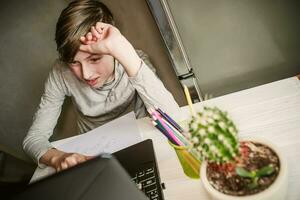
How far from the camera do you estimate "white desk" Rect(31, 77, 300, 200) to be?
0.70 meters

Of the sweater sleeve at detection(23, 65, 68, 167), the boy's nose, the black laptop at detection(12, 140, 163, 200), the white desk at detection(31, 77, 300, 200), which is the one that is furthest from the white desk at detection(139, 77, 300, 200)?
the sweater sleeve at detection(23, 65, 68, 167)

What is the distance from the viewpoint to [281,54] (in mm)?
1237

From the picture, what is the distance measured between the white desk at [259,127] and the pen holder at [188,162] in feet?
0.06

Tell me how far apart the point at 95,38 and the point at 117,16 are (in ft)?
0.84

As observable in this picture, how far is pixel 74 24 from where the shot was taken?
1.22m

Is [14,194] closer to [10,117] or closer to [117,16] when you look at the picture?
[117,16]

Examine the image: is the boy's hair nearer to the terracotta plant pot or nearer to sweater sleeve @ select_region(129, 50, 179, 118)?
sweater sleeve @ select_region(129, 50, 179, 118)

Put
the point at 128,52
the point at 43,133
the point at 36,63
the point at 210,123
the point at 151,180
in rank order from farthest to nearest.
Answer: the point at 36,63, the point at 43,133, the point at 128,52, the point at 151,180, the point at 210,123

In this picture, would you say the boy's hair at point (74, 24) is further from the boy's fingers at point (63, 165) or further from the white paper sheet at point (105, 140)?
the boy's fingers at point (63, 165)

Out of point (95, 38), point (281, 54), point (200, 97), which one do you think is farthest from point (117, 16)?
point (281, 54)

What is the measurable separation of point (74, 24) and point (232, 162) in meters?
0.90

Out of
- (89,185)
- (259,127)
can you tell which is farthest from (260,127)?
(89,185)

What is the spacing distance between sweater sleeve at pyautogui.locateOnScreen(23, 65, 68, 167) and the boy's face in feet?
0.73

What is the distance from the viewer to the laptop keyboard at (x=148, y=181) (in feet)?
2.35
